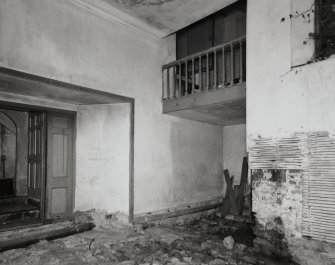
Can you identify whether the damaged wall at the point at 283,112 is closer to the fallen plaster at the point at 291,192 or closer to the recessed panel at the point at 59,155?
the fallen plaster at the point at 291,192

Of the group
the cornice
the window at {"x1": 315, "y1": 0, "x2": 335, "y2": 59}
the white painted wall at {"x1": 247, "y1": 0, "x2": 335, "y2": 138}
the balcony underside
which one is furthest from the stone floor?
the cornice

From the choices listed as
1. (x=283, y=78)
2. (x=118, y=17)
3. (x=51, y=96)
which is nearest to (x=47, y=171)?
(x=51, y=96)

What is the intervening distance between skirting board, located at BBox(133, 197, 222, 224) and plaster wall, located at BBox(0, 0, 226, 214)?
135mm

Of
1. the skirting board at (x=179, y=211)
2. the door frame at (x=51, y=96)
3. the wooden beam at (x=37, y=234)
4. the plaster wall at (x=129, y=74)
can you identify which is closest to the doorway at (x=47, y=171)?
the door frame at (x=51, y=96)

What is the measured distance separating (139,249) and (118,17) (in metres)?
4.37

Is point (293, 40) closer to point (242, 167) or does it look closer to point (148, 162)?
point (148, 162)

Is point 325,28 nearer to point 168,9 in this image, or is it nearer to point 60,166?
point 168,9

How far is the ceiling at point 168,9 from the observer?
16.8ft

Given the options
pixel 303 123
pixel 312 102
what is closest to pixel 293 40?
pixel 312 102

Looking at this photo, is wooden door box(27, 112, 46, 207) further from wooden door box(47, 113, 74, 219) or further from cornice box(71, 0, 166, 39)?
cornice box(71, 0, 166, 39)

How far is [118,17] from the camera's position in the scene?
5.45 m

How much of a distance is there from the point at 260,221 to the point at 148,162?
2.67m

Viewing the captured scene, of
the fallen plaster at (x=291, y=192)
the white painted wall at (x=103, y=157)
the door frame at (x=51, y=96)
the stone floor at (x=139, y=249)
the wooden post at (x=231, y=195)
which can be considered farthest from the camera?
the wooden post at (x=231, y=195)

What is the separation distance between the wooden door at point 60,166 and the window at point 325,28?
16.8 feet
